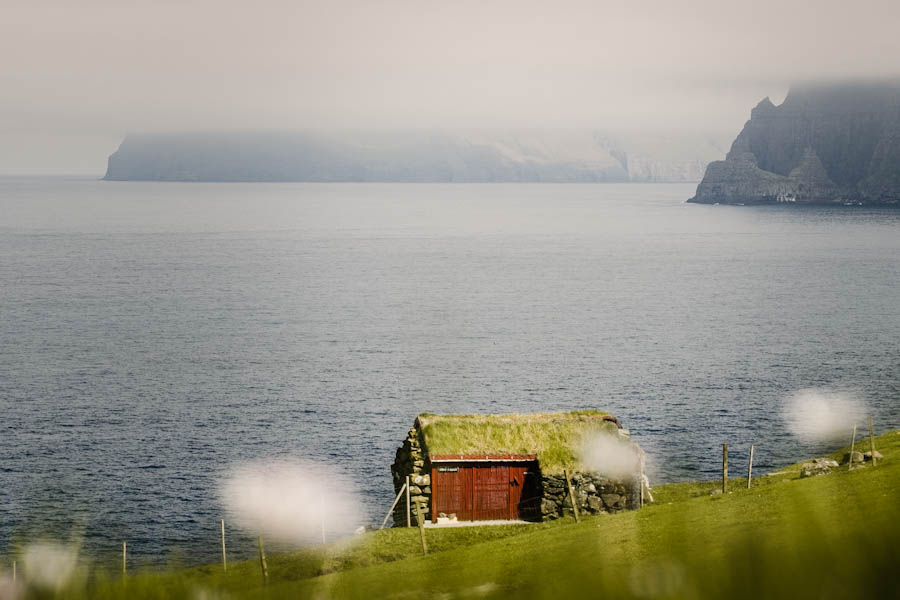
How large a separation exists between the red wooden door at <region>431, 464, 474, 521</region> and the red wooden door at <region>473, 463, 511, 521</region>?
0.38 meters

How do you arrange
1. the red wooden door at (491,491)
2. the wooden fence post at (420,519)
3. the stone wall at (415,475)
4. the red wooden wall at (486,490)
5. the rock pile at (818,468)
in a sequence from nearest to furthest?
the wooden fence post at (420,519) < the stone wall at (415,475) < the red wooden wall at (486,490) < the red wooden door at (491,491) < the rock pile at (818,468)

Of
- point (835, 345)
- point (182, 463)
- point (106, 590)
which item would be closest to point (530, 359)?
point (835, 345)

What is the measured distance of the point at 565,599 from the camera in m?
→ 2.34

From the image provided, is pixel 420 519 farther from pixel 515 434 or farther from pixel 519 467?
pixel 515 434

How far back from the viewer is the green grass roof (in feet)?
147

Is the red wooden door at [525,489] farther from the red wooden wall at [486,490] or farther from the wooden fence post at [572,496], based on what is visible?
the wooden fence post at [572,496]

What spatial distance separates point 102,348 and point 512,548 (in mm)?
86323

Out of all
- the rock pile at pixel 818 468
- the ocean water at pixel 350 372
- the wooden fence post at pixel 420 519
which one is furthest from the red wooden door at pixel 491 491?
the rock pile at pixel 818 468

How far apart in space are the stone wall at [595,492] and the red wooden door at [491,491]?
217cm

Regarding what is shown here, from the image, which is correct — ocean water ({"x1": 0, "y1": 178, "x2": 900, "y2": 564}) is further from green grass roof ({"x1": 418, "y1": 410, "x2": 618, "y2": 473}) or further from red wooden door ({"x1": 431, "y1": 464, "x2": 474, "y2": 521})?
green grass roof ({"x1": 418, "y1": 410, "x2": 618, "y2": 473})

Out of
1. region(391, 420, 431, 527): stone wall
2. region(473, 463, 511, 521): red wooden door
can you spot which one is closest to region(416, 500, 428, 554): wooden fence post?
region(391, 420, 431, 527): stone wall

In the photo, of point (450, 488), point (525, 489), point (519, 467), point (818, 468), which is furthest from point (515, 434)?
point (818, 468)

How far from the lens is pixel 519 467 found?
45438mm

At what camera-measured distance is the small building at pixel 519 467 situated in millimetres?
A: 43969
